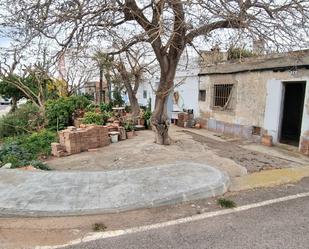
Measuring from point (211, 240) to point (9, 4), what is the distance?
6.03m

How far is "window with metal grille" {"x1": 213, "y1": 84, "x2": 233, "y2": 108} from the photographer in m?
11.7

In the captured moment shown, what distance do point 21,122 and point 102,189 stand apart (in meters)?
8.77

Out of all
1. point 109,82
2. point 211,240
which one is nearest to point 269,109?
point 211,240

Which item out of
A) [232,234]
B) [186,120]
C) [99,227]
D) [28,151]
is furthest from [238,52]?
[99,227]

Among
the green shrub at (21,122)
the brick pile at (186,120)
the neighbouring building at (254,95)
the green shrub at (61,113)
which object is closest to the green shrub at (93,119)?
the green shrub at (61,113)

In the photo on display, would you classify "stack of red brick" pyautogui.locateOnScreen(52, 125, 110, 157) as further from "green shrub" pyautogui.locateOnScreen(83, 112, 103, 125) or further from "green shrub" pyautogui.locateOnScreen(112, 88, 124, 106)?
"green shrub" pyautogui.locateOnScreen(112, 88, 124, 106)

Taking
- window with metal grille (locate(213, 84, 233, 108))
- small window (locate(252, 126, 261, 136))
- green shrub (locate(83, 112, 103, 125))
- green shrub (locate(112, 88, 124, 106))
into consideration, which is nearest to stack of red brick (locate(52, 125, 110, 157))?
green shrub (locate(83, 112, 103, 125))

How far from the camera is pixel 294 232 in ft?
11.7

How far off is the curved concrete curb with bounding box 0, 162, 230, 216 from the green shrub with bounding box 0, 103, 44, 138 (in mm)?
6569

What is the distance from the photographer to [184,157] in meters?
7.33

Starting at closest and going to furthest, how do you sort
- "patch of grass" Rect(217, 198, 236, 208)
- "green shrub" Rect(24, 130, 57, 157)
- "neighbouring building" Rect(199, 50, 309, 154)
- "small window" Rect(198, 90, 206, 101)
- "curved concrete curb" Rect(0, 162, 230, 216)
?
"curved concrete curb" Rect(0, 162, 230, 216), "patch of grass" Rect(217, 198, 236, 208), "green shrub" Rect(24, 130, 57, 157), "neighbouring building" Rect(199, 50, 309, 154), "small window" Rect(198, 90, 206, 101)

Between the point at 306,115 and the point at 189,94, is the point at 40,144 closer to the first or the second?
the point at 306,115

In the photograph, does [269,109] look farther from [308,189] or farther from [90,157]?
[90,157]

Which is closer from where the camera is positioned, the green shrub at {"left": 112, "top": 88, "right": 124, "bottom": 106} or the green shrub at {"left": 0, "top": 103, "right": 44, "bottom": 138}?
the green shrub at {"left": 0, "top": 103, "right": 44, "bottom": 138}
